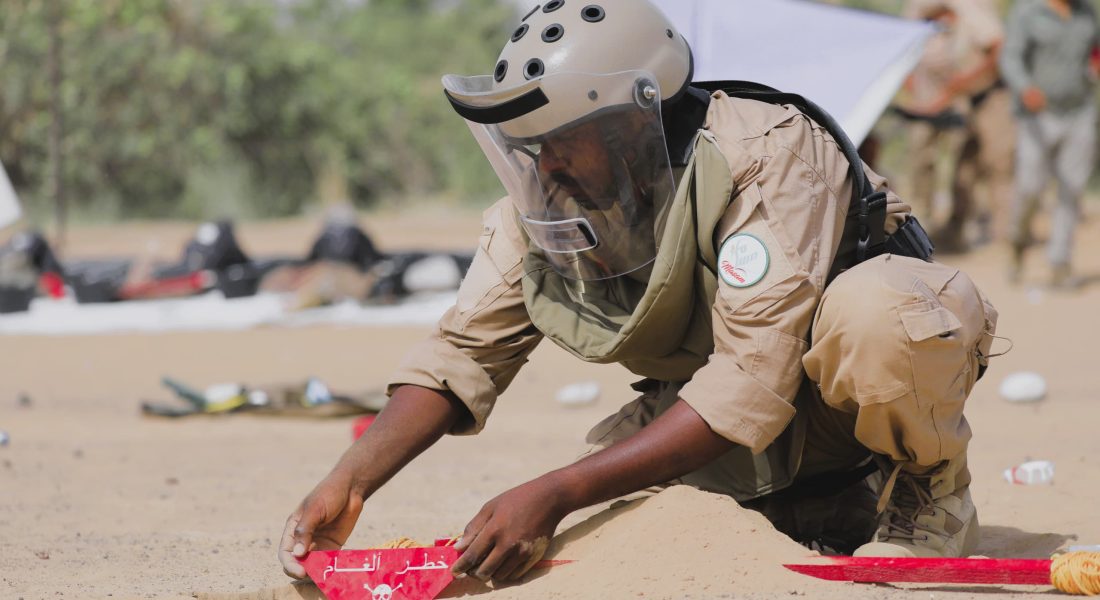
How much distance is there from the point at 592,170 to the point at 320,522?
36.8 inches

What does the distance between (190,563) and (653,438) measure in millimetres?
1231

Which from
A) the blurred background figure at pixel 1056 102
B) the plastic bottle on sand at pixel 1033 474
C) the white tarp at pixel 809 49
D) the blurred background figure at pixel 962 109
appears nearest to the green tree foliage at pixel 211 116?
the blurred background figure at pixel 962 109

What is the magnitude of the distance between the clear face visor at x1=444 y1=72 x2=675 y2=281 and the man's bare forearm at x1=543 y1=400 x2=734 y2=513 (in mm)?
429

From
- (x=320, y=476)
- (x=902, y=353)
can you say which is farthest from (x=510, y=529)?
(x=320, y=476)

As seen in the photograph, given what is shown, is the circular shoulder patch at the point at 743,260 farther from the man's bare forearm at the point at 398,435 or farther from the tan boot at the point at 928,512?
the man's bare forearm at the point at 398,435

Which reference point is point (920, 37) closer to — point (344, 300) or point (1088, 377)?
point (1088, 377)

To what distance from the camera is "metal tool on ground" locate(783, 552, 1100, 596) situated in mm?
2654

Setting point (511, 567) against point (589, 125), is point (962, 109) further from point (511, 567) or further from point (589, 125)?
point (511, 567)

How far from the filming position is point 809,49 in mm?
6887

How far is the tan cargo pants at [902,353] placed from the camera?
8.79 feet

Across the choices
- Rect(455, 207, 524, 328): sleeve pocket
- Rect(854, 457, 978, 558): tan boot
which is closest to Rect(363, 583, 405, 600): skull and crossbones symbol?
Rect(455, 207, 524, 328): sleeve pocket

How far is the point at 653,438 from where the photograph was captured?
106 inches

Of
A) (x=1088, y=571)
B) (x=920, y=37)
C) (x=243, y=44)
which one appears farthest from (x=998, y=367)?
(x=243, y=44)

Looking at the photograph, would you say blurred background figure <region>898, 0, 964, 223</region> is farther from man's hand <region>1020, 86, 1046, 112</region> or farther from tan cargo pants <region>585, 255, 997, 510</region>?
tan cargo pants <region>585, 255, 997, 510</region>
